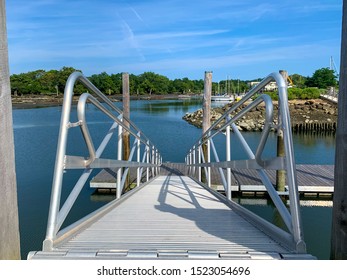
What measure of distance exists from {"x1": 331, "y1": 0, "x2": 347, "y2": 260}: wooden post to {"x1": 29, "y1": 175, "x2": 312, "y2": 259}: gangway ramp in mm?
162

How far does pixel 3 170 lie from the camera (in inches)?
59.2

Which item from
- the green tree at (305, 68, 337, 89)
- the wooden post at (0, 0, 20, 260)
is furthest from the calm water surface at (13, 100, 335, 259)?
the green tree at (305, 68, 337, 89)

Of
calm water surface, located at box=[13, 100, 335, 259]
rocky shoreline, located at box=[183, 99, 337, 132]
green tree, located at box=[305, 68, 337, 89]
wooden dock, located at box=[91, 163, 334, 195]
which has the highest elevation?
green tree, located at box=[305, 68, 337, 89]

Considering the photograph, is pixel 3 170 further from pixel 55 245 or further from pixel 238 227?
pixel 238 227

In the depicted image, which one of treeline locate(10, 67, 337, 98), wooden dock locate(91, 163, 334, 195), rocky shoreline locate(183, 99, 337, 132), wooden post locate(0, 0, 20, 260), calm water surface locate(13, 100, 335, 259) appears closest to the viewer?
wooden post locate(0, 0, 20, 260)

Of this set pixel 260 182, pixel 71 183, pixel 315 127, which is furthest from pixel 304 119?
pixel 71 183

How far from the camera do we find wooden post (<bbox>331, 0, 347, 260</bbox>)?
1.51 metres

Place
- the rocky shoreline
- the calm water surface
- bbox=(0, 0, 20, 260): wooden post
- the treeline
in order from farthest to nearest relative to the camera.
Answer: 1. the treeline
2. the rocky shoreline
3. the calm water surface
4. bbox=(0, 0, 20, 260): wooden post

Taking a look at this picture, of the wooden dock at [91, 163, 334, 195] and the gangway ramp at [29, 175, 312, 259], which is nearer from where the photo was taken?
the gangway ramp at [29, 175, 312, 259]

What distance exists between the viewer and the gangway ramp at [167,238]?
1.58m

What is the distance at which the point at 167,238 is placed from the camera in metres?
2.07

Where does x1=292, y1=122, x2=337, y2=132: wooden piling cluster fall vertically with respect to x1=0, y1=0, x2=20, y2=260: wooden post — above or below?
below

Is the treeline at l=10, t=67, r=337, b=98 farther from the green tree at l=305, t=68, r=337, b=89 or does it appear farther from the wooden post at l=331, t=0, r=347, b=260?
the wooden post at l=331, t=0, r=347, b=260
